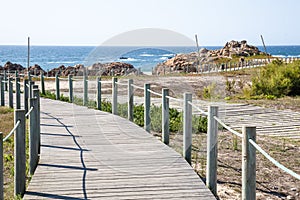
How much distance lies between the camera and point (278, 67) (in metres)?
19.3

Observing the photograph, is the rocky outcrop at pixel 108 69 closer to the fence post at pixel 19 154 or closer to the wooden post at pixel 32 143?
the wooden post at pixel 32 143

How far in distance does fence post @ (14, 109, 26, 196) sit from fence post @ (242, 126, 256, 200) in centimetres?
239

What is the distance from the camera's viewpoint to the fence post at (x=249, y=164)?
13.8ft

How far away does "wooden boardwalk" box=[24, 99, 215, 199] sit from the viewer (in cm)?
Result: 538

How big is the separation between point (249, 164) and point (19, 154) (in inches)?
96.9

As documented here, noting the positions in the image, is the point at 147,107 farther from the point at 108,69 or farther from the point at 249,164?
the point at 108,69

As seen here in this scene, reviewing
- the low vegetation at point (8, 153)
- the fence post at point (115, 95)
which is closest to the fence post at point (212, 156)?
the low vegetation at point (8, 153)

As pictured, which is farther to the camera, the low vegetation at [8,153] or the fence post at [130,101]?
the fence post at [130,101]

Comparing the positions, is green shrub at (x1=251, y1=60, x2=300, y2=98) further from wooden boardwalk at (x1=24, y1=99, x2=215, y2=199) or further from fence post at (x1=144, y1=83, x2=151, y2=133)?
fence post at (x1=144, y1=83, x2=151, y2=133)

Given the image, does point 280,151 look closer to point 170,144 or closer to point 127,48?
point 170,144

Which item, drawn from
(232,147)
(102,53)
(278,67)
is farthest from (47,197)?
(278,67)

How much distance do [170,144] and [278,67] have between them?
39.5 ft

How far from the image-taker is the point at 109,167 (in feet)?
21.3

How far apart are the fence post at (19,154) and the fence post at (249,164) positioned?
239 centimetres
